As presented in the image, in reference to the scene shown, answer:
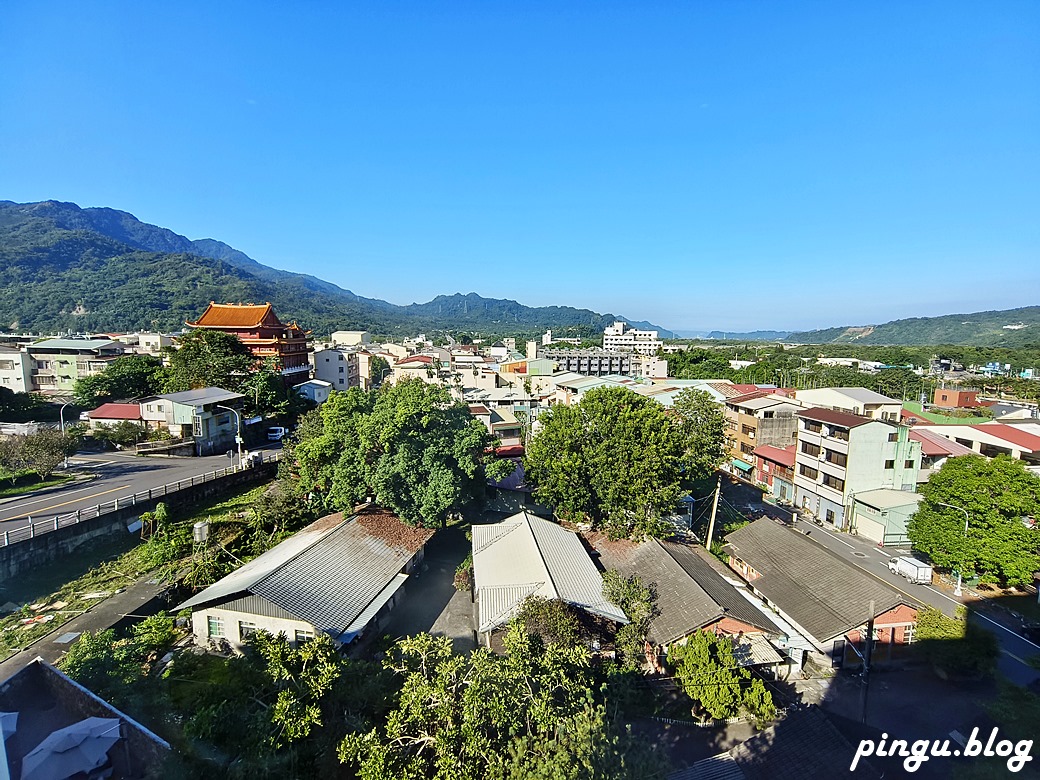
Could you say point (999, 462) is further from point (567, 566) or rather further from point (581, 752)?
point (581, 752)

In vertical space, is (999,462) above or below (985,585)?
above

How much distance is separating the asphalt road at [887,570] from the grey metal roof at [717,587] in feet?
16.7

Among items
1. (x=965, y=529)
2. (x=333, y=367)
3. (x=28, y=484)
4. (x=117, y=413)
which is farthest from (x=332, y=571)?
(x=333, y=367)

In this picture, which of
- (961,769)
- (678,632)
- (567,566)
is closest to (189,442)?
(567,566)

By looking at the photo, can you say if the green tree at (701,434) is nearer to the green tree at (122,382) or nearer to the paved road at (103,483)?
the paved road at (103,483)

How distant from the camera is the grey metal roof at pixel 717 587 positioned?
472 inches

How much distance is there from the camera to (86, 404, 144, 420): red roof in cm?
2548

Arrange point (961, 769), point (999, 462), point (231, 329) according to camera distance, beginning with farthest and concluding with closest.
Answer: point (231, 329)
point (999, 462)
point (961, 769)

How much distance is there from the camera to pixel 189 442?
81.3 ft

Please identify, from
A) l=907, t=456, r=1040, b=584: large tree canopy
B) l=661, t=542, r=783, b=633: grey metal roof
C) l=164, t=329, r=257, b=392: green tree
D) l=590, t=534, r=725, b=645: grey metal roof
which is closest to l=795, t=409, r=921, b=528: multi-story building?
l=907, t=456, r=1040, b=584: large tree canopy

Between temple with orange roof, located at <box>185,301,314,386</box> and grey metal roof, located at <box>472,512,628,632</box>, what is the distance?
92.3ft

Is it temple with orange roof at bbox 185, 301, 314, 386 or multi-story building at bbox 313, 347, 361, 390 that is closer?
temple with orange roof at bbox 185, 301, 314, 386

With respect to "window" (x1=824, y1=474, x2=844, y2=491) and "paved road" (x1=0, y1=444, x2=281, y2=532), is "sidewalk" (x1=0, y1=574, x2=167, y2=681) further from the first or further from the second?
"window" (x1=824, y1=474, x2=844, y2=491)

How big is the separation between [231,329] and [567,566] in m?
35.5
